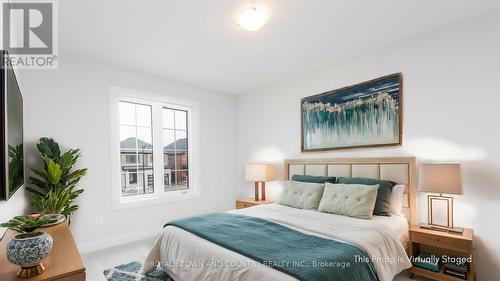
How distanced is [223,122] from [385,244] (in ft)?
11.4

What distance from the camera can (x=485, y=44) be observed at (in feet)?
7.96

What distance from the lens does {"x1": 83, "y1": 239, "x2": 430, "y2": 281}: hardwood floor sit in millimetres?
2632

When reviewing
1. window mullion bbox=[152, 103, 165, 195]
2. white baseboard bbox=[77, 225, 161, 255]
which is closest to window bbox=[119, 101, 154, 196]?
window mullion bbox=[152, 103, 165, 195]

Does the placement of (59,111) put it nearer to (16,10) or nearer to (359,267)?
(16,10)

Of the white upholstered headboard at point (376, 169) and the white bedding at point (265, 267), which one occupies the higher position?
the white upholstered headboard at point (376, 169)

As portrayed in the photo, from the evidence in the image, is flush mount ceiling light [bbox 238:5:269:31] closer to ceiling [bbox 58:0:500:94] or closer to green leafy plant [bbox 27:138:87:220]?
ceiling [bbox 58:0:500:94]

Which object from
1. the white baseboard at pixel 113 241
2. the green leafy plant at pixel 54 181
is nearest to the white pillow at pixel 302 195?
the white baseboard at pixel 113 241

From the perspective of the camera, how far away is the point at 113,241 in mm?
3508

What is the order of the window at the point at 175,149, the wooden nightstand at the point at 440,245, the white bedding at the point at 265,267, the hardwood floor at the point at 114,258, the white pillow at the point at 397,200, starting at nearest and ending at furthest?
the white bedding at the point at 265,267
the wooden nightstand at the point at 440,245
the hardwood floor at the point at 114,258
the white pillow at the point at 397,200
the window at the point at 175,149

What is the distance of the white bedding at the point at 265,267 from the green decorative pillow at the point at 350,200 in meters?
0.09

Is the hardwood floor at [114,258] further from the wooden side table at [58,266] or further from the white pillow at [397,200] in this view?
the wooden side table at [58,266]

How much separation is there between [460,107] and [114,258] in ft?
13.6

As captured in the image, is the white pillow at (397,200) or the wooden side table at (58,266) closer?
the wooden side table at (58,266)

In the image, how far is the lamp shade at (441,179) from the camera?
232 cm
